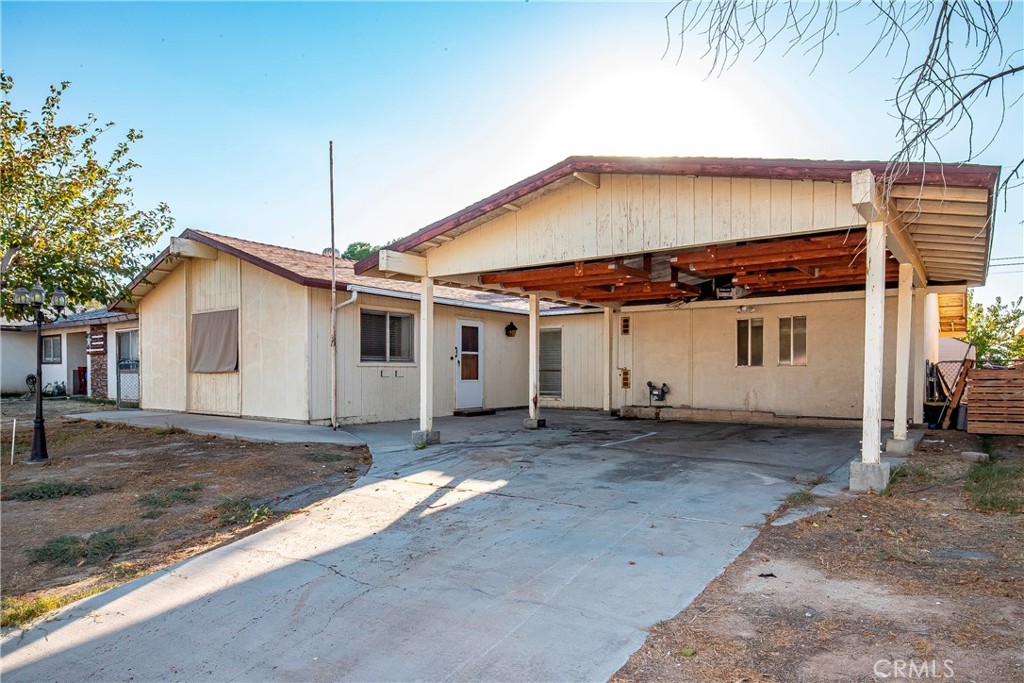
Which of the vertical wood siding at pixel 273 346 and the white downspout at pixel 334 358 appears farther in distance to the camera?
the vertical wood siding at pixel 273 346

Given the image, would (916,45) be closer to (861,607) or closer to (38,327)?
(861,607)

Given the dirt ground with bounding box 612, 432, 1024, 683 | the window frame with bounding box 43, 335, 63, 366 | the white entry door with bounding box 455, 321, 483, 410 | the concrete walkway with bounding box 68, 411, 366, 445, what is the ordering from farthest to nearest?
1. the window frame with bounding box 43, 335, 63, 366
2. the white entry door with bounding box 455, 321, 483, 410
3. the concrete walkway with bounding box 68, 411, 366, 445
4. the dirt ground with bounding box 612, 432, 1024, 683

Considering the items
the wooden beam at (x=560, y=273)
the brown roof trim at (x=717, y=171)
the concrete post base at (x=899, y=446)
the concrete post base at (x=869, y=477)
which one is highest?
the brown roof trim at (x=717, y=171)

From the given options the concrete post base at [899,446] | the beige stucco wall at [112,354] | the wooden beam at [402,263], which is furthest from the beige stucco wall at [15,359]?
the concrete post base at [899,446]

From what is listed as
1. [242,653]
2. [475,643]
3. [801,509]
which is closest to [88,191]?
[242,653]

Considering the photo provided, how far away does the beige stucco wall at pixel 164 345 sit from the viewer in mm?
13055

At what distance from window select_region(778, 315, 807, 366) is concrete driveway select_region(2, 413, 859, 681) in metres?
5.41

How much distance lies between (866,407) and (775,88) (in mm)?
3382

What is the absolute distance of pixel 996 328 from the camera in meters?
24.5

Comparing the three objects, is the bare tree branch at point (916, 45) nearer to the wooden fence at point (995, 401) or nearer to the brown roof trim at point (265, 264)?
the brown roof trim at point (265, 264)

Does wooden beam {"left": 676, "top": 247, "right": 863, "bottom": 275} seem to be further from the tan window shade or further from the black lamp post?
the tan window shade

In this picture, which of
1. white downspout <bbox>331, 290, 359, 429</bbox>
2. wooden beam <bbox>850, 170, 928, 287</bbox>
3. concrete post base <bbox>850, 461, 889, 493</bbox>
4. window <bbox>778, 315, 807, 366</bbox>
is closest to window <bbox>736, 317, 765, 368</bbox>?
window <bbox>778, 315, 807, 366</bbox>

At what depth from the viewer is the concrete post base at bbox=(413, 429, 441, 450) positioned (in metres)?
8.25

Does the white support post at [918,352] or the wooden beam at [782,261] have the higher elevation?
the wooden beam at [782,261]
